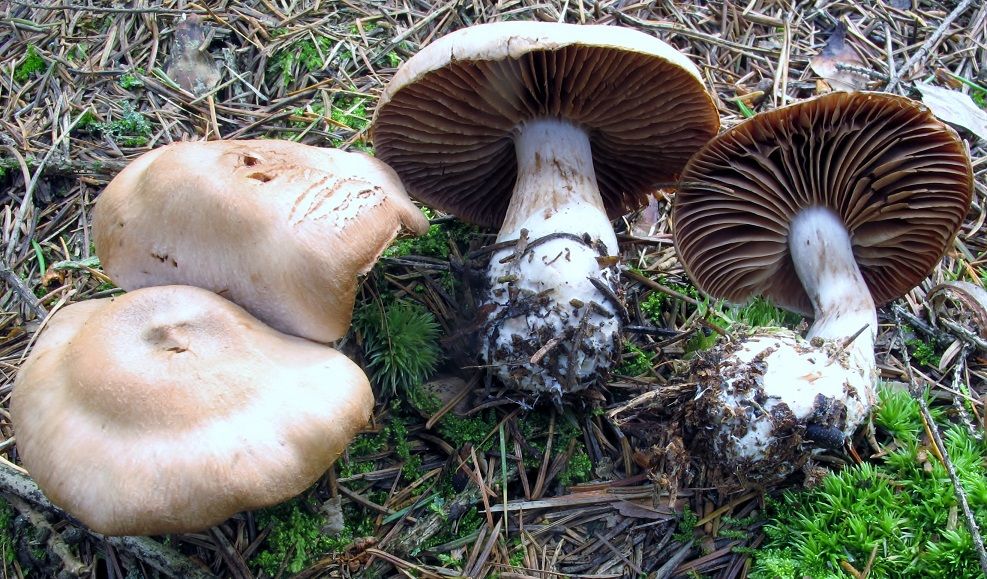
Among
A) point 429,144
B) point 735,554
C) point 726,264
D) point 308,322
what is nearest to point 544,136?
point 429,144

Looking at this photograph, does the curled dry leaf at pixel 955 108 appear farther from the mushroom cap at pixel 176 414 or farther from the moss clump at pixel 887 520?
the mushroom cap at pixel 176 414

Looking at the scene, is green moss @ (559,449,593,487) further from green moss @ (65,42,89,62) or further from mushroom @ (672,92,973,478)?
green moss @ (65,42,89,62)

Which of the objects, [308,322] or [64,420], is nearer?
[64,420]

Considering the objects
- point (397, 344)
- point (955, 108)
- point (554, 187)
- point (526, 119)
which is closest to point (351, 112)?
point (526, 119)

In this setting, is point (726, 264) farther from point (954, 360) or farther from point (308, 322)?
point (308, 322)

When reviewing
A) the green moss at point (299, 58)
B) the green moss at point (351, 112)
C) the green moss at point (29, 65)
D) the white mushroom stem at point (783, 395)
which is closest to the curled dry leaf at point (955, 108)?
the white mushroom stem at point (783, 395)

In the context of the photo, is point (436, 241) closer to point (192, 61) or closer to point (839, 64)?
point (192, 61)
